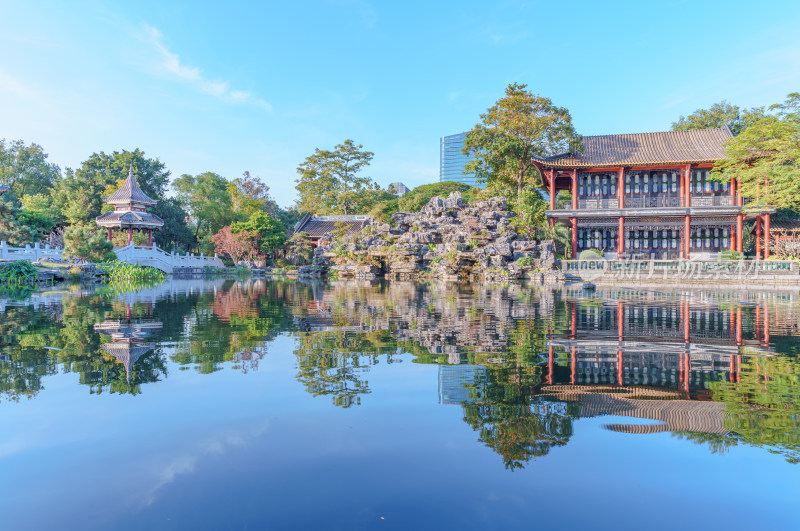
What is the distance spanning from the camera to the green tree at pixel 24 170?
1785 inches

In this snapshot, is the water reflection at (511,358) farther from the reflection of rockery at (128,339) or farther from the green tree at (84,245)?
the green tree at (84,245)

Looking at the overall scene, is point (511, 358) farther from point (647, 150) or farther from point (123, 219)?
point (123, 219)

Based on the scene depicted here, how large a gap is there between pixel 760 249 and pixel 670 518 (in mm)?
30508

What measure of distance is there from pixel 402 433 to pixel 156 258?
34.8 meters

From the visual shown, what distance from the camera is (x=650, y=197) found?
89.0 feet

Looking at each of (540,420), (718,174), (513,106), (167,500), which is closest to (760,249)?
(718,174)

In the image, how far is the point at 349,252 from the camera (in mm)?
29781

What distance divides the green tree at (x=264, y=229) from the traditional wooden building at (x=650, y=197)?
22162 millimetres

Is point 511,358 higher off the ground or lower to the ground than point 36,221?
lower

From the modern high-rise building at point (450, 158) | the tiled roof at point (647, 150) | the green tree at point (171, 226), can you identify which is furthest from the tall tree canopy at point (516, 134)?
the modern high-rise building at point (450, 158)

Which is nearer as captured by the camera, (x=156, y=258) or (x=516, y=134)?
(x=516, y=134)

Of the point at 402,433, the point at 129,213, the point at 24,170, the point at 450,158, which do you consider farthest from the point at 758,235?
the point at 450,158

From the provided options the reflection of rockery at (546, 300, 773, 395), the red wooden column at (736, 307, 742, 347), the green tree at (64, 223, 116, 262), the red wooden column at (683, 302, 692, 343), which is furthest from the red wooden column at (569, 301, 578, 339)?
the green tree at (64, 223, 116, 262)

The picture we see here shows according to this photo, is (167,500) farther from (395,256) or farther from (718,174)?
(718,174)
